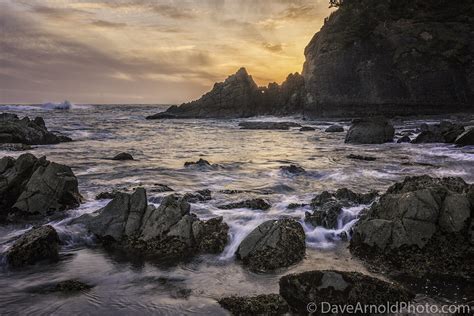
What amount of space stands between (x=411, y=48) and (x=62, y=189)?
49.7m

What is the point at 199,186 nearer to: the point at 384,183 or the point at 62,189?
the point at 62,189

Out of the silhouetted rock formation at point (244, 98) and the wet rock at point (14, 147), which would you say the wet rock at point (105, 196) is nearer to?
the wet rock at point (14, 147)

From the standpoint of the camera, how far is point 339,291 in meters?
5.68

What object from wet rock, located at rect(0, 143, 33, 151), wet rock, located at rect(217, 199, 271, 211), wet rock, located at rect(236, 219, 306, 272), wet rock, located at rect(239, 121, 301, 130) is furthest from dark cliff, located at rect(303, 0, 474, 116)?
wet rock, located at rect(236, 219, 306, 272)

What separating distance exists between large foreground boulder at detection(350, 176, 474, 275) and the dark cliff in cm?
4564

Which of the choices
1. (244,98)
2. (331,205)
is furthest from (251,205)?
(244,98)

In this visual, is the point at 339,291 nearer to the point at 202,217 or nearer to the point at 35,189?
the point at 202,217

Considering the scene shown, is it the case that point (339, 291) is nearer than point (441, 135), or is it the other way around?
point (339, 291)

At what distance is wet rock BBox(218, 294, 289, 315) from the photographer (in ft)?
17.9

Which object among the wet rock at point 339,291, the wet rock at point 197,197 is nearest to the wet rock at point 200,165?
the wet rock at point 197,197

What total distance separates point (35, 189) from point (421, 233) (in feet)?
31.2

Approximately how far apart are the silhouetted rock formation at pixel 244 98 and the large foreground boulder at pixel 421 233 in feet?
198

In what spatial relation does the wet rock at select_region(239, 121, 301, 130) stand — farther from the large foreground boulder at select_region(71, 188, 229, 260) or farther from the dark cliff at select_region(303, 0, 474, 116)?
the large foreground boulder at select_region(71, 188, 229, 260)

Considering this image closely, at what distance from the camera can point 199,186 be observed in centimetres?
1366
